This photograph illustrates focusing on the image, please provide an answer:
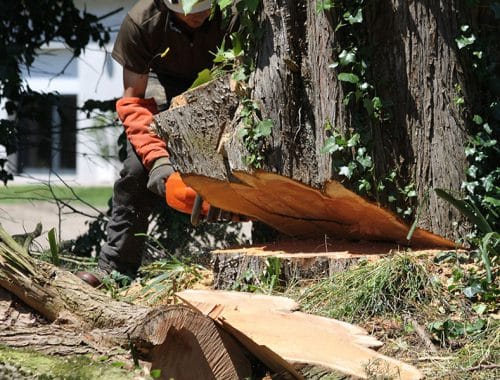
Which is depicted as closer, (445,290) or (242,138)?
(445,290)

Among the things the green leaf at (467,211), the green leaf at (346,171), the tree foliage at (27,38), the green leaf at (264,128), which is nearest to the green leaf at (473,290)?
the green leaf at (467,211)

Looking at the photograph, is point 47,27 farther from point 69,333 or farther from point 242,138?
point 69,333

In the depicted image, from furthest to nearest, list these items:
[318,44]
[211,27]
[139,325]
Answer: [211,27] → [318,44] → [139,325]

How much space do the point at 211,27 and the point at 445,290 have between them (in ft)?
7.56

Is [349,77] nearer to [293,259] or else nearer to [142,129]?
[293,259]

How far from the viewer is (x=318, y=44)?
450 centimetres

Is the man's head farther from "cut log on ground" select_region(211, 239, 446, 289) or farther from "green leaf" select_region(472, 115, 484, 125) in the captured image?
"green leaf" select_region(472, 115, 484, 125)

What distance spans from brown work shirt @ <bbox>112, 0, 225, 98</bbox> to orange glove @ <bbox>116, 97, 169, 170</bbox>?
0.21 meters

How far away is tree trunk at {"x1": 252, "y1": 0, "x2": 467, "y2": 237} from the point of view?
442 cm

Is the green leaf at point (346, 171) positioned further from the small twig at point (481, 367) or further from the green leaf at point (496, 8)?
the small twig at point (481, 367)

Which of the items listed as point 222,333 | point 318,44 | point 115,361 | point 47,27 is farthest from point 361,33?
point 47,27

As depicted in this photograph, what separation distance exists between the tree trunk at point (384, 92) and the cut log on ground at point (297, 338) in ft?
2.75

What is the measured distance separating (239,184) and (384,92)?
0.90 m

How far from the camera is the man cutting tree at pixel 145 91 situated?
5.54 m
